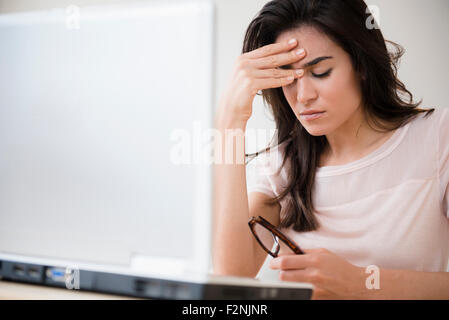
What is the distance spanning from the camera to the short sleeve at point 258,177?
3.18ft

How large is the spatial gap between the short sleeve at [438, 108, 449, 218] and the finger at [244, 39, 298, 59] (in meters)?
0.35

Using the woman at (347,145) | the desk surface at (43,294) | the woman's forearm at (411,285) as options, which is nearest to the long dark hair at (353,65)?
Answer: the woman at (347,145)

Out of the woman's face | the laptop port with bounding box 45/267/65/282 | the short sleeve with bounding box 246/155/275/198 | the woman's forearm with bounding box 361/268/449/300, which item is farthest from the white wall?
the laptop port with bounding box 45/267/65/282

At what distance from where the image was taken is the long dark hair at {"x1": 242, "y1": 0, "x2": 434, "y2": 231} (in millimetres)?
776

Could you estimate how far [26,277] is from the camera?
522 millimetres

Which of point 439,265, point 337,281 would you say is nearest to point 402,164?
point 439,265

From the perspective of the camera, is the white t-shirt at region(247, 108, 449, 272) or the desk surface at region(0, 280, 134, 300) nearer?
the desk surface at region(0, 280, 134, 300)

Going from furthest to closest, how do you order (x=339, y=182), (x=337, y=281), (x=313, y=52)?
1. (x=339, y=182)
2. (x=313, y=52)
3. (x=337, y=281)

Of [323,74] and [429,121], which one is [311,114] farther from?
[429,121]

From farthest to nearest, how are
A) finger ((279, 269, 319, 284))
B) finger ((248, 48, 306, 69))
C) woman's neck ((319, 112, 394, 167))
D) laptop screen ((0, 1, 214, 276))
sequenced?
woman's neck ((319, 112, 394, 167))
finger ((248, 48, 306, 69))
finger ((279, 269, 319, 284))
laptop screen ((0, 1, 214, 276))

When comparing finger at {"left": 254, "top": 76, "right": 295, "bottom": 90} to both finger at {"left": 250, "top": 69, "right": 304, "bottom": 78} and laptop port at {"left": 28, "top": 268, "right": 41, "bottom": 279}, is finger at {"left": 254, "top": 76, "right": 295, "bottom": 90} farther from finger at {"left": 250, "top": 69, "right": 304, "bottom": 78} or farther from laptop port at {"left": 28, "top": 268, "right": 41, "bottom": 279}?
laptop port at {"left": 28, "top": 268, "right": 41, "bottom": 279}

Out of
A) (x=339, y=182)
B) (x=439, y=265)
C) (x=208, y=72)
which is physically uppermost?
(x=208, y=72)
